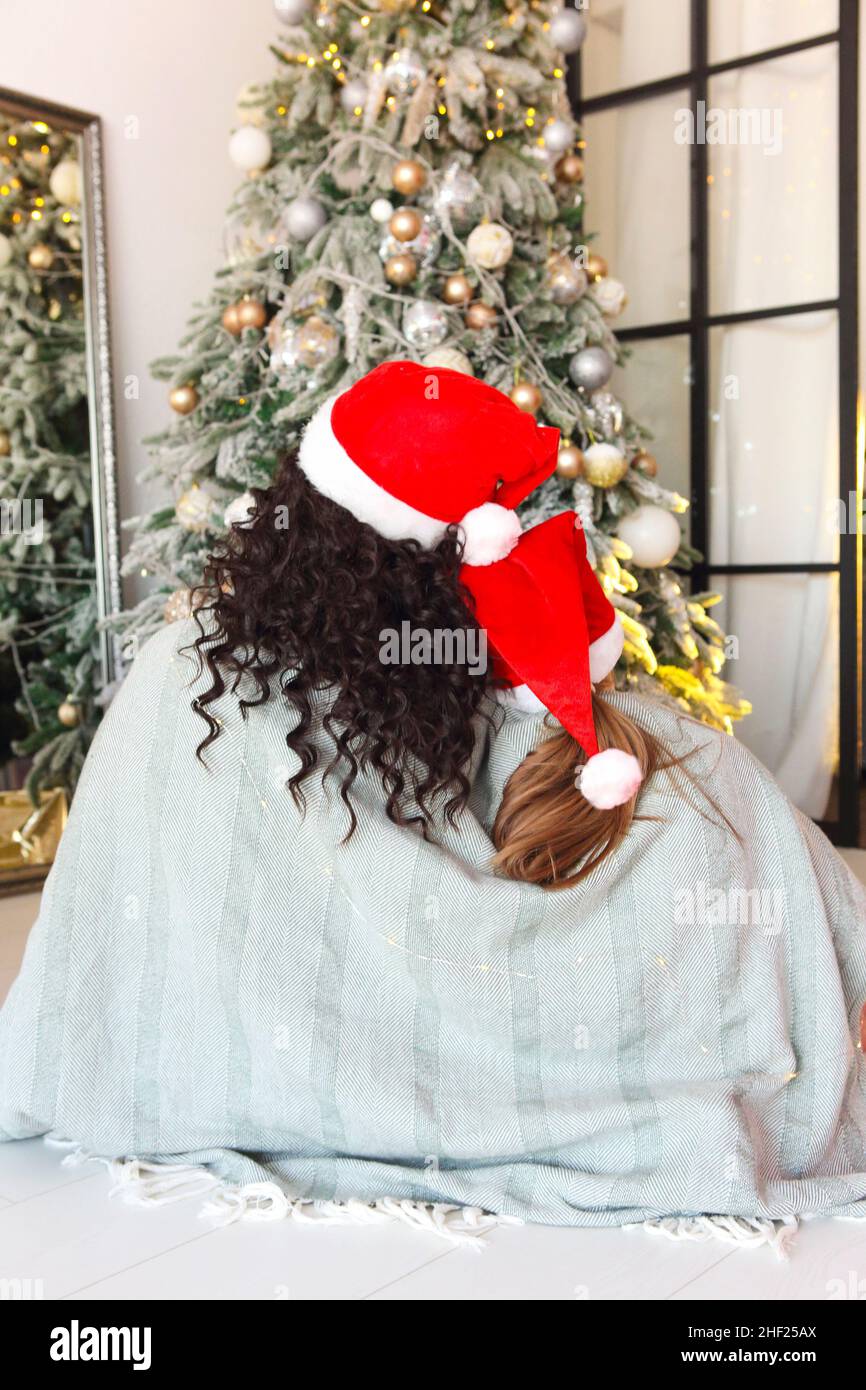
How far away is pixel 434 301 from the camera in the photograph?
112 inches

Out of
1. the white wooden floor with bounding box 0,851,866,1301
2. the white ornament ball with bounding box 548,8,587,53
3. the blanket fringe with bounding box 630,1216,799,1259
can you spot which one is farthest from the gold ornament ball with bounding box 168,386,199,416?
the blanket fringe with bounding box 630,1216,799,1259

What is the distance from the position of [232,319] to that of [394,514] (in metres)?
1.68

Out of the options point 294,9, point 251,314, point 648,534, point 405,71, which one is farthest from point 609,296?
point 294,9

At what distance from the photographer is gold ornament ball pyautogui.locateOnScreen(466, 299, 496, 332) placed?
281 cm

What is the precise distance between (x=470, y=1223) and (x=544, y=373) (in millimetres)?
2007

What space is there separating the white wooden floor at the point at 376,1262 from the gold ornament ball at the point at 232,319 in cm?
213

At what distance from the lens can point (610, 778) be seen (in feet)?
4.70

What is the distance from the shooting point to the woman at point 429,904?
56.9 inches

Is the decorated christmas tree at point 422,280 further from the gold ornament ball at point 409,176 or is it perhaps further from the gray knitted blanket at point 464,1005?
the gray knitted blanket at point 464,1005

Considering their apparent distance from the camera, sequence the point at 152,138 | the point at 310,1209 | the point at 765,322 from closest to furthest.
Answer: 1. the point at 310,1209
2. the point at 152,138
3. the point at 765,322

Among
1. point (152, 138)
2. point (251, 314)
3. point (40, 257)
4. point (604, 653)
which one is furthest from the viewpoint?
point (152, 138)

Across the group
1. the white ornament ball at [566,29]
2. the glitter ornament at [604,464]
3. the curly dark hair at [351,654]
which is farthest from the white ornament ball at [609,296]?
the curly dark hair at [351,654]

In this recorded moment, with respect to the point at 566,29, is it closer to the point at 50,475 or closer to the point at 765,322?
the point at 765,322

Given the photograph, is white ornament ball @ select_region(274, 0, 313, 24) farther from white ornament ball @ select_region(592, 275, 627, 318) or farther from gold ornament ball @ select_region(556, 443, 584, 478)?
gold ornament ball @ select_region(556, 443, 584, 478)
